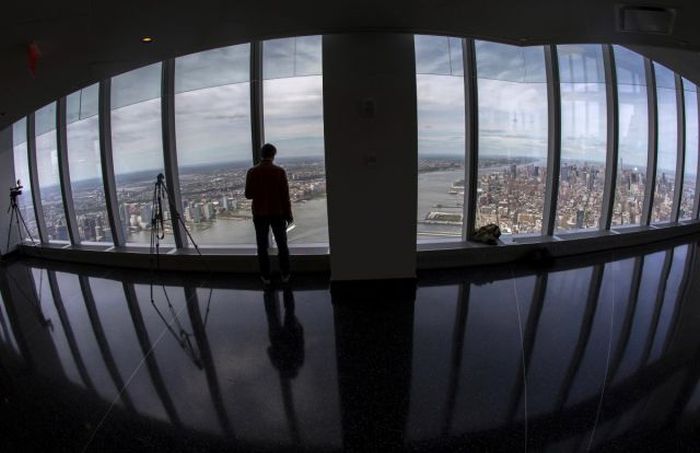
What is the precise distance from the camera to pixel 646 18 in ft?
10.6

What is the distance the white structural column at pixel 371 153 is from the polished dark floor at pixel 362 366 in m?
0.41

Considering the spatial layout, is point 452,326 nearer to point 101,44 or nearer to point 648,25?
point 648,25

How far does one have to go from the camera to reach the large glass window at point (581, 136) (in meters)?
5.54

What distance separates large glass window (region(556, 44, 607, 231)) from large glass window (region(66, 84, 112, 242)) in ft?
22.6

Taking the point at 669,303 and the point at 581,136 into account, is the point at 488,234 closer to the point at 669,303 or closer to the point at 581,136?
the point at 669,303

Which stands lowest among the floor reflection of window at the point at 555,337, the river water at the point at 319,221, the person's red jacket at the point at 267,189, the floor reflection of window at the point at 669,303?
the floor reflection of window at the point at 669,303

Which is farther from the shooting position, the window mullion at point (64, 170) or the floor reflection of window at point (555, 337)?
the window mullion at point (64, 170)

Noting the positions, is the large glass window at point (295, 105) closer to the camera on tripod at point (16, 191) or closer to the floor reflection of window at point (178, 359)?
the floor reflection of window at point (178, 359)

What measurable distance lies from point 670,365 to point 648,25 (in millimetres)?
2761

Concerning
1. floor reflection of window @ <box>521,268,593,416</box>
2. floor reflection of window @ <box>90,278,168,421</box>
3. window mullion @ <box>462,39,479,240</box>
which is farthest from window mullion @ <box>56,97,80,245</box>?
floor reflection of window @ <box>521,268,593,416</box>

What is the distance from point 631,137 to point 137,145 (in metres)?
7.60

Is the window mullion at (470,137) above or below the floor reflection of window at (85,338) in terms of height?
above

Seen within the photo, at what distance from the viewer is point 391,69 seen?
4.11 metres

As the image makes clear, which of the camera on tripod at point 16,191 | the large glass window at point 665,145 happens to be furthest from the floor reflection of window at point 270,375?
the large glass window at point 665,145
